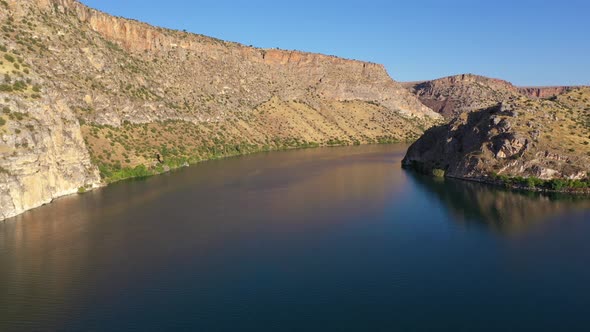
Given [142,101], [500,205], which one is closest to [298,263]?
[500,205]

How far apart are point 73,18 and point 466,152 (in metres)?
84.3

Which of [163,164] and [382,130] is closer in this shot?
[163,164]

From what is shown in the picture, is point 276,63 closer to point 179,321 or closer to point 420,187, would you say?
point 420,187

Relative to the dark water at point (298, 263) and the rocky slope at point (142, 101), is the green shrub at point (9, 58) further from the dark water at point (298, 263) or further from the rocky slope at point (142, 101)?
the dark water at point (298, 263)

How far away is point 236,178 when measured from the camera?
75.5 meters

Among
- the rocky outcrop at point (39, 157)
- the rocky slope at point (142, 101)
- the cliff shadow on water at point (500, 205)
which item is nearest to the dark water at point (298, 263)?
the cliff shadow on water at point (500, 205)

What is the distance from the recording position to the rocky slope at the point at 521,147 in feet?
206

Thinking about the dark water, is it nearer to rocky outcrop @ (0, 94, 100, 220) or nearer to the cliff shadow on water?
the cliff shadow on water

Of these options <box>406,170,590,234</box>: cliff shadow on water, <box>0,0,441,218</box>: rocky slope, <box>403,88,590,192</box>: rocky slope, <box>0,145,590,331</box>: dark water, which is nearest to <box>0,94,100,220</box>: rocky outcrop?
Result: <box>0,0,441,218</box>: rocky slope

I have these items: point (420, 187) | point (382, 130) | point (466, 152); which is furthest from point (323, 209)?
point (382, 130)

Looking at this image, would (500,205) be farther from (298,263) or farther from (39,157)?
(39,157)

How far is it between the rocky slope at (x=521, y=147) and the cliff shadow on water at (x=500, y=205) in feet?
9.97

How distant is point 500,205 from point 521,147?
18.0 m

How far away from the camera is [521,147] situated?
67250 millimetres
